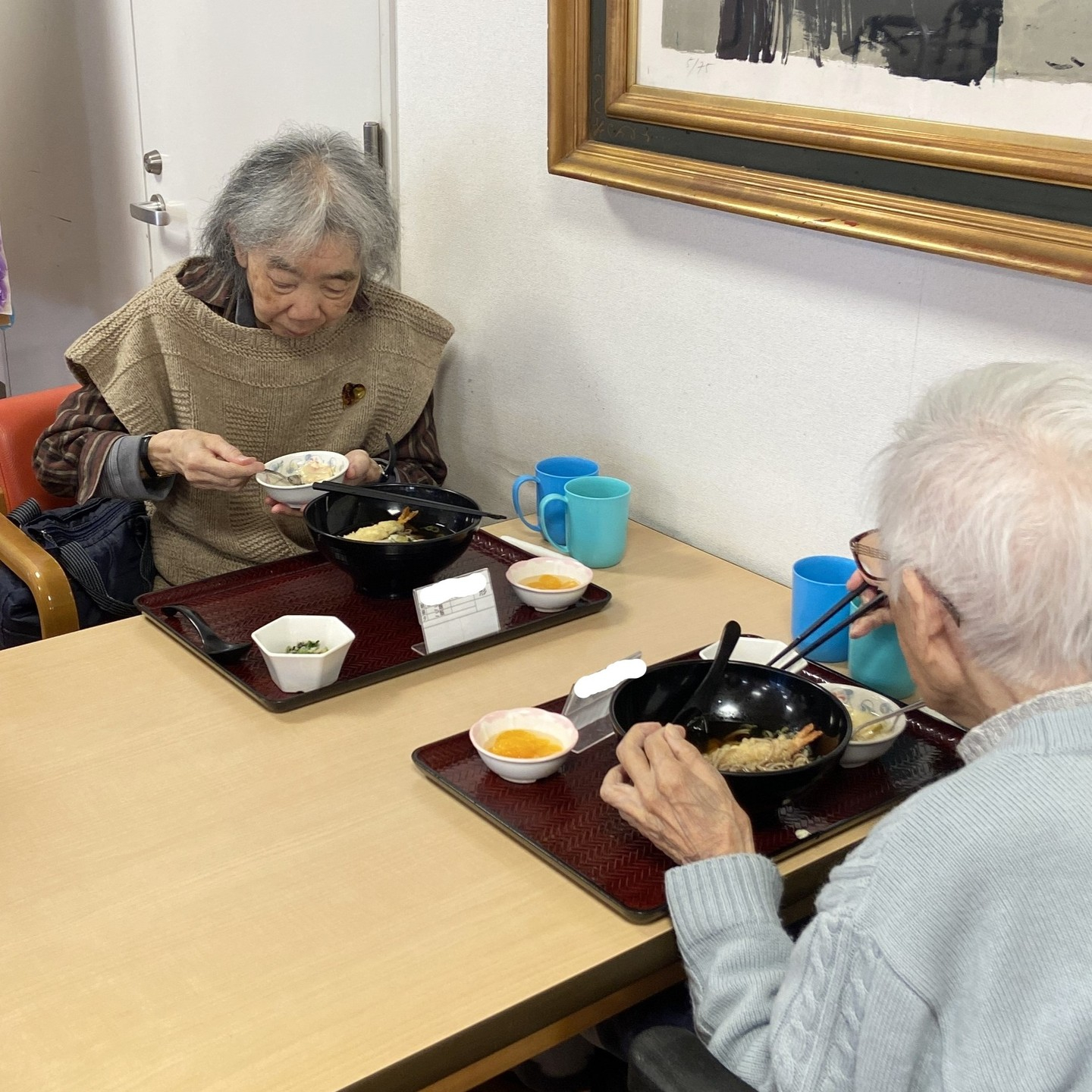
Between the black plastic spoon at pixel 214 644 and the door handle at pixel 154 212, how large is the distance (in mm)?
1642

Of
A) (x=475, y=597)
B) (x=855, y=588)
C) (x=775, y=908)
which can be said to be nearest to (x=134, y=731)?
(x=475, y=597)

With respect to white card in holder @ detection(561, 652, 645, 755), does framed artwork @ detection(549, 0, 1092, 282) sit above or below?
above

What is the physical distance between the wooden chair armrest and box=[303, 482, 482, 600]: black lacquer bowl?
0.37m

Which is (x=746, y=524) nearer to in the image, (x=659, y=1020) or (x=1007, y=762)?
(x=659, y=1020)

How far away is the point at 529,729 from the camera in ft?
4.25

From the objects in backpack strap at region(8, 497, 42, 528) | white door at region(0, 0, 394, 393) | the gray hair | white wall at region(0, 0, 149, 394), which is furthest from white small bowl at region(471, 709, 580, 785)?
white wall at region(0, 0, 149, 394)

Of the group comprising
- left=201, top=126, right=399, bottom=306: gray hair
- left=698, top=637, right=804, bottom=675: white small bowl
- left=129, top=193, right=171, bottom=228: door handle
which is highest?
left=201, top=126, right=399, bottom=306: gray hair

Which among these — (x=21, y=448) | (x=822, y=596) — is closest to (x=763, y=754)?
(x=822, y=596)

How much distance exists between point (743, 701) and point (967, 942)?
558 mm

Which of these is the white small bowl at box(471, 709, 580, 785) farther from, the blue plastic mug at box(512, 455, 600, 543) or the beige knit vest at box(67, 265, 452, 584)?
the beige knit vest at box(67, 265, 452, 584)

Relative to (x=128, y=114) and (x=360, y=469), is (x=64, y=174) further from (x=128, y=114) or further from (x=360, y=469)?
(x=360, y=469)

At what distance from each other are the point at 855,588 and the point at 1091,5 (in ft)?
2.11

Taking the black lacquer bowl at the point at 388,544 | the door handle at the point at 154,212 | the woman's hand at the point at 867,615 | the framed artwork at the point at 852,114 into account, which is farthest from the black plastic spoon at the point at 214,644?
the door handle at the point at 154,212

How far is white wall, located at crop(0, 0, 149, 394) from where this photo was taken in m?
3.04
